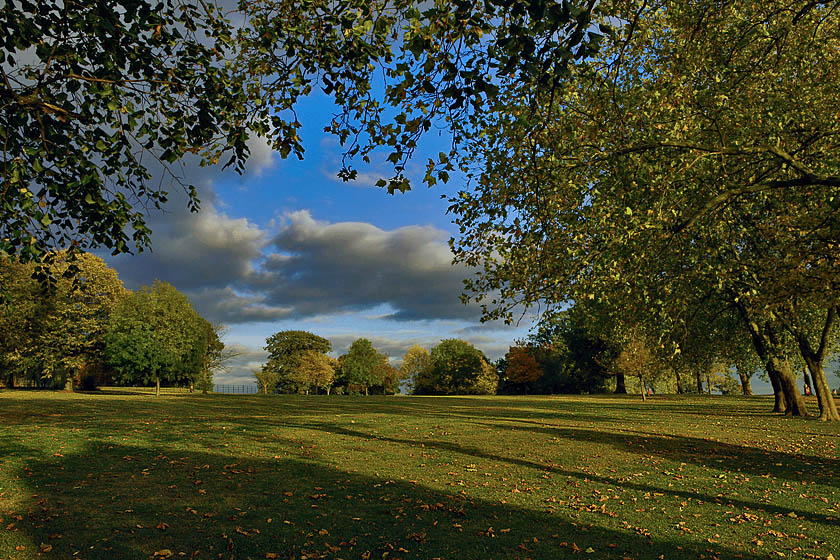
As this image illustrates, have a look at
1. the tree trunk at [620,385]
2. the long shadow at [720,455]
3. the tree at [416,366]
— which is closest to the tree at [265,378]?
the tree at [416,366]

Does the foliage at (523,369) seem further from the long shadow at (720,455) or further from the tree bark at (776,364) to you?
the long shadow at (720,455)

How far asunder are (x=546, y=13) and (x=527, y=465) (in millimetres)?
12373

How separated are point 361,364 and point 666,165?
226 feet

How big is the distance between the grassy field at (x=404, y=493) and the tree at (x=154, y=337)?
66.3ft

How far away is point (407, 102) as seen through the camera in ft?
20.2

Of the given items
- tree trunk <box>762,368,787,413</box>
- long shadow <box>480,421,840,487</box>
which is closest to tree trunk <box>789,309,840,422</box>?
tree trunk <box>762,368,787,413</box>

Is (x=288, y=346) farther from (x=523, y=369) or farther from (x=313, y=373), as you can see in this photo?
(x=523, y=369)

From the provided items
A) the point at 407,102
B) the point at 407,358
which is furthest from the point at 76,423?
the point at 407,358

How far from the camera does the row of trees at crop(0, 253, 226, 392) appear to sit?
38969mm

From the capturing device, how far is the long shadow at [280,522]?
738 cm

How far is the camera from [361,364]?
77.1 meters

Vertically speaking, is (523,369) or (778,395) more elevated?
(523,369)

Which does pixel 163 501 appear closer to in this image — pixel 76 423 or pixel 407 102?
pixel 407 102

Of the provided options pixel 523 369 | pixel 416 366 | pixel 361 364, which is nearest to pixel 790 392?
pixel 523 369
